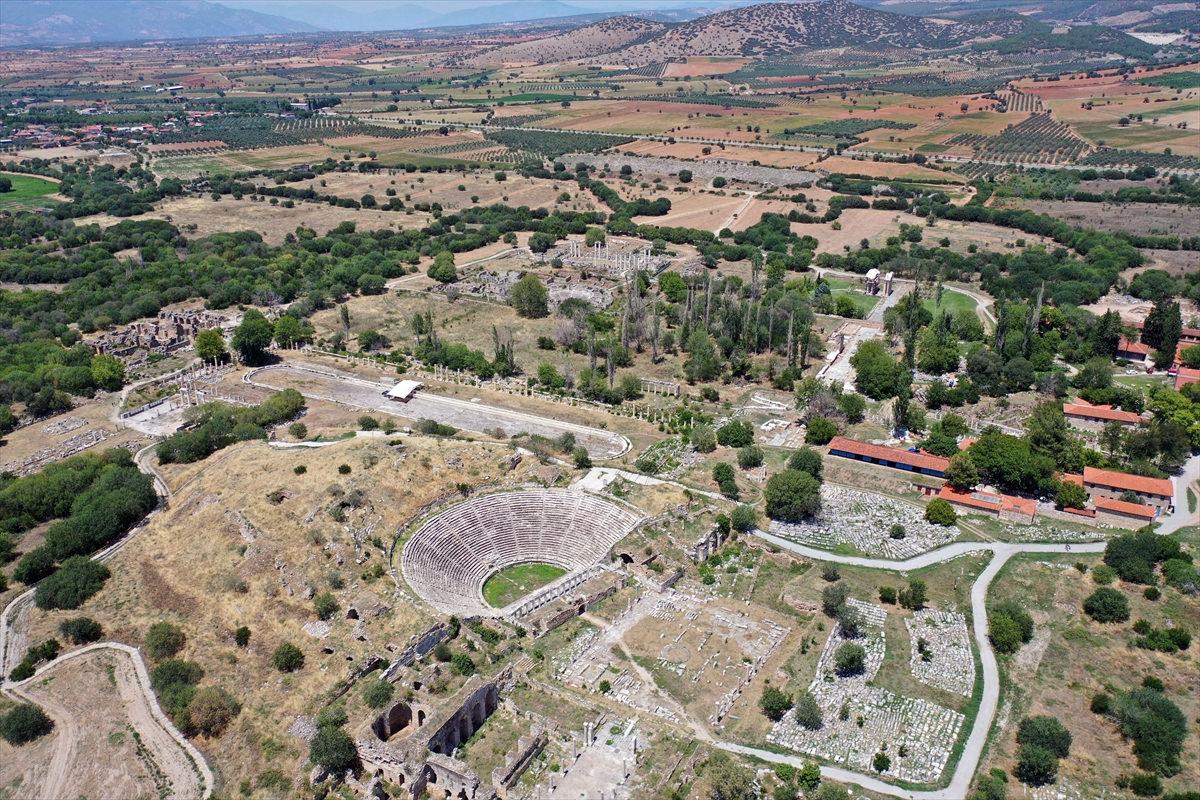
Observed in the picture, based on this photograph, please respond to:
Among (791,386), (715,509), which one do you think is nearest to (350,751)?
(715,509)

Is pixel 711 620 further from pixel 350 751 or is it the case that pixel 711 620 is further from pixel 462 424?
pixel 462 424

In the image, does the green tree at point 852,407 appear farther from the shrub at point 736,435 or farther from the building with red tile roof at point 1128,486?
the building with red tile roof at point 1128,486

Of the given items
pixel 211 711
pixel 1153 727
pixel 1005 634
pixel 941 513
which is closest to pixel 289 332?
pixel 211 711

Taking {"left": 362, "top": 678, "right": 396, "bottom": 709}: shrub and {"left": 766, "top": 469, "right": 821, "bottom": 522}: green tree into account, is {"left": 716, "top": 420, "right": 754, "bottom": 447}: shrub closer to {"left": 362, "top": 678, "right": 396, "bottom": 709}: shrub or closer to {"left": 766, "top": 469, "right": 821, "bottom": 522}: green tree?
{"left": 766, "top": 469, "right": 821, "bottom": 522}: green tree

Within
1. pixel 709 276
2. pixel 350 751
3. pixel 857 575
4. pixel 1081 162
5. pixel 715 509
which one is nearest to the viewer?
pixel 350 751

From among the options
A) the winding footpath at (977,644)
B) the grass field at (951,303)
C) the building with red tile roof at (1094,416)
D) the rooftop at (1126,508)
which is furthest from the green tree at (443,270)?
the rooftop at (1126,508)

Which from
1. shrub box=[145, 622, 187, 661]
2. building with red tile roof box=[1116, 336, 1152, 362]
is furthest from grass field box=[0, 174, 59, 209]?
building with red tile roof box=[1116, 336, 1152, 362]

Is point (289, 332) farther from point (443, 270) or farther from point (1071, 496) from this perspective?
point (1071, 496)
